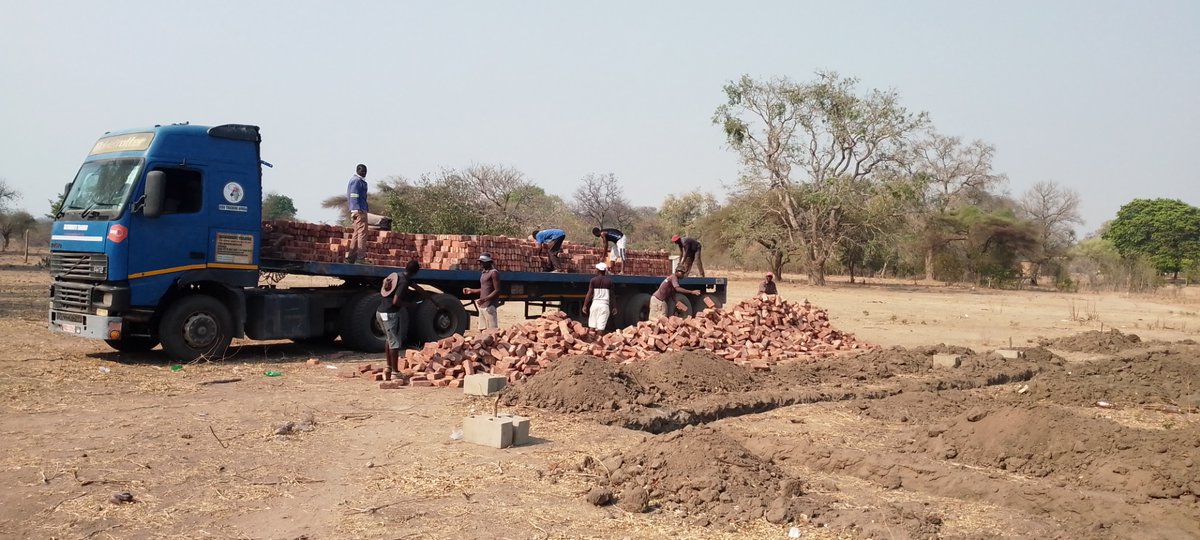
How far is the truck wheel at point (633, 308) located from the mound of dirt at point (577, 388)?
7050 mm

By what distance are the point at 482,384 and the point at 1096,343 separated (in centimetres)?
1213

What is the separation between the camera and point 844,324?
21.0 meters

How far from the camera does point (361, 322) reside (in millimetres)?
12883

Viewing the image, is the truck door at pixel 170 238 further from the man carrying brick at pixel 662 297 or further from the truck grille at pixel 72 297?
the man carrying brick at pixel 662 297

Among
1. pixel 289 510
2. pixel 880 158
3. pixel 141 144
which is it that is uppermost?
pixel 880 158

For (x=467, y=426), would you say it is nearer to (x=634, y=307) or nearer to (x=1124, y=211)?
(x=634, y=307)

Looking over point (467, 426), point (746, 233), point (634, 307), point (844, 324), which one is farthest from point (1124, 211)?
point (467, 426)

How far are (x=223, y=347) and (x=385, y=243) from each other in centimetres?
275

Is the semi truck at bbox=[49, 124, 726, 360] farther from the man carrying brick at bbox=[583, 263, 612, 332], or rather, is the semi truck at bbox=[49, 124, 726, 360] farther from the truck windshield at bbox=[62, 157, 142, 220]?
the man carrying brick at bbox=[583, 263, 612, 332]

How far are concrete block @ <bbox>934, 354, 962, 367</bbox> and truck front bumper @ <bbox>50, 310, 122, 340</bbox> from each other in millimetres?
10778

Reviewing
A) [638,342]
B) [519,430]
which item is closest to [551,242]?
[638,342]

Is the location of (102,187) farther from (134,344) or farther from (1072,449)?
(1072,449)

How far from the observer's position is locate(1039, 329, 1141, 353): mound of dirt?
16031 millimetres

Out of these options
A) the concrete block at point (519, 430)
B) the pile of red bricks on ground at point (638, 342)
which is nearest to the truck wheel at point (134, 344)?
the pile of red bricks on ground at point (638, 342)
